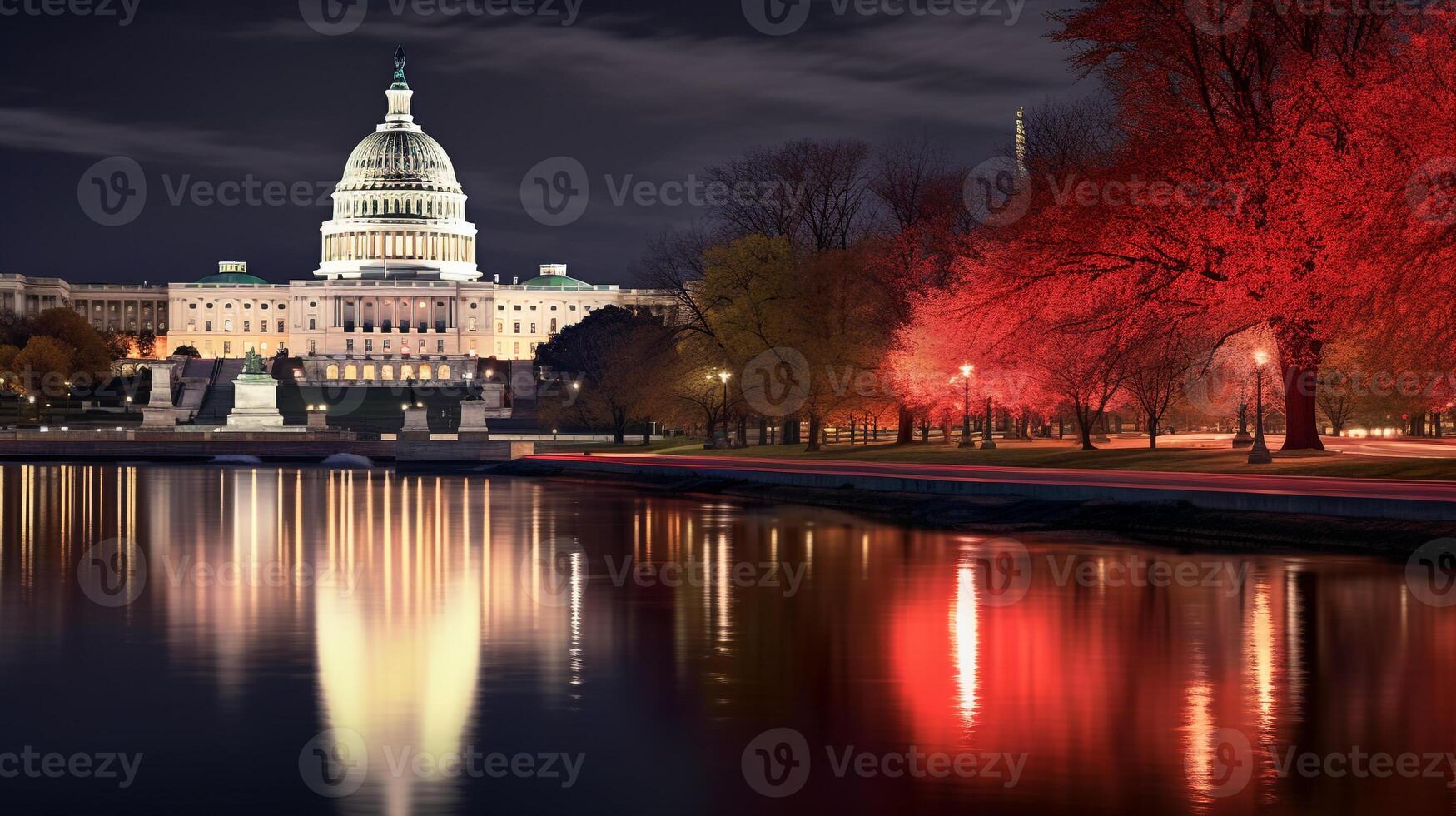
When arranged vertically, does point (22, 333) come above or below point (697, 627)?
above

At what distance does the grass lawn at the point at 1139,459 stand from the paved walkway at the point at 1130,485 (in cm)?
96

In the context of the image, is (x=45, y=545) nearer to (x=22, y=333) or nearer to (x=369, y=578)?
(x=369, y=578)

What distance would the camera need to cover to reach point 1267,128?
42812 mm

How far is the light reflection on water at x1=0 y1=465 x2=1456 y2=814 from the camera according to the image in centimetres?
1483

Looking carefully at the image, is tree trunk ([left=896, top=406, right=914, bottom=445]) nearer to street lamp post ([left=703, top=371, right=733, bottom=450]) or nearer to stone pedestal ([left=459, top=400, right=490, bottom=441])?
street lamp post ([left=703, top=371, right=733, bottom=450])

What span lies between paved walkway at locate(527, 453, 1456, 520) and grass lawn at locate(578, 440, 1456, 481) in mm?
963

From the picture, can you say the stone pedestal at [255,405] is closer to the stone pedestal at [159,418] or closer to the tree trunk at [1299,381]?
the stone pedestal at [159,418]

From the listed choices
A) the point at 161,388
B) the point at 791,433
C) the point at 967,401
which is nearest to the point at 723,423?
the point at 791,433

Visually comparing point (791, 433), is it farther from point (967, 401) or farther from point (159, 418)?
point (159, 418)

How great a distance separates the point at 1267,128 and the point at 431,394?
126 meters

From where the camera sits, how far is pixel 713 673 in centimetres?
2025

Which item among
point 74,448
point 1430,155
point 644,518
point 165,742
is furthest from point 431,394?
point 165,742

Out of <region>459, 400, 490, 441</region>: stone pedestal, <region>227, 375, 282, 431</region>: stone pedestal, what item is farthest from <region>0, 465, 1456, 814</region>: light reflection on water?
<region>227, 375, 282, 431</region>: stone pedestal

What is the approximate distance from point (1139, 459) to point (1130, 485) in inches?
430
